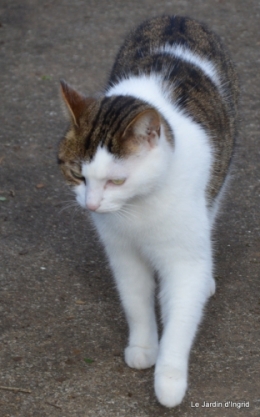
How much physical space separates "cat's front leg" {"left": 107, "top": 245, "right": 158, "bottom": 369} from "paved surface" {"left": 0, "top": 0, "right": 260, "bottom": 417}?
0.34 feet

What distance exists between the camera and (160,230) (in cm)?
311

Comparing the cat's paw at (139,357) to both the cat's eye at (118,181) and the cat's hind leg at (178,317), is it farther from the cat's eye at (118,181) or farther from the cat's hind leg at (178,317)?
the cat's eye at (118,181)

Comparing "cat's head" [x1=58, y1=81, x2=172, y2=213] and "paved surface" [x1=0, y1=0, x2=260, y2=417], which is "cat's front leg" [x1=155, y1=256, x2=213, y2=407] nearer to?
"paved surface" [x1=0, y1=0, x2=260, y2=417]

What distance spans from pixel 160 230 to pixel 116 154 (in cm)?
44

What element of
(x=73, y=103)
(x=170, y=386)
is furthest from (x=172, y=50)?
(x=170, y=386)

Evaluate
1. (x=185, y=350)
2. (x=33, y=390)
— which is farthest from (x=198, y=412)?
(x=33, y=390)

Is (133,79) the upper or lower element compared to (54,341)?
upper

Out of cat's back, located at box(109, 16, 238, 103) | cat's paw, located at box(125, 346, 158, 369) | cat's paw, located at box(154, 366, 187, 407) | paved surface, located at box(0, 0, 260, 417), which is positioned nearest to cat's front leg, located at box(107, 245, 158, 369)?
cat's paw, located at box(125, 346, 158, 369)

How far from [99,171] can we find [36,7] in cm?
500

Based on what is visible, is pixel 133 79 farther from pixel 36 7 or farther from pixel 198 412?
pixel 36 7

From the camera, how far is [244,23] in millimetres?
6934

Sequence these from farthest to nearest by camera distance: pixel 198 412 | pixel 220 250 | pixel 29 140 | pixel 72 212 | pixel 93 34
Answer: pixel 93 34
pixel 29 140
pixel 72 212
pixel 220 250
pixel 198 412

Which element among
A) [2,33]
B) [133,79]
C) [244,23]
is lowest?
[2,33]

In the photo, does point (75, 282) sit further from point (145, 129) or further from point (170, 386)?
point (145, 129)
